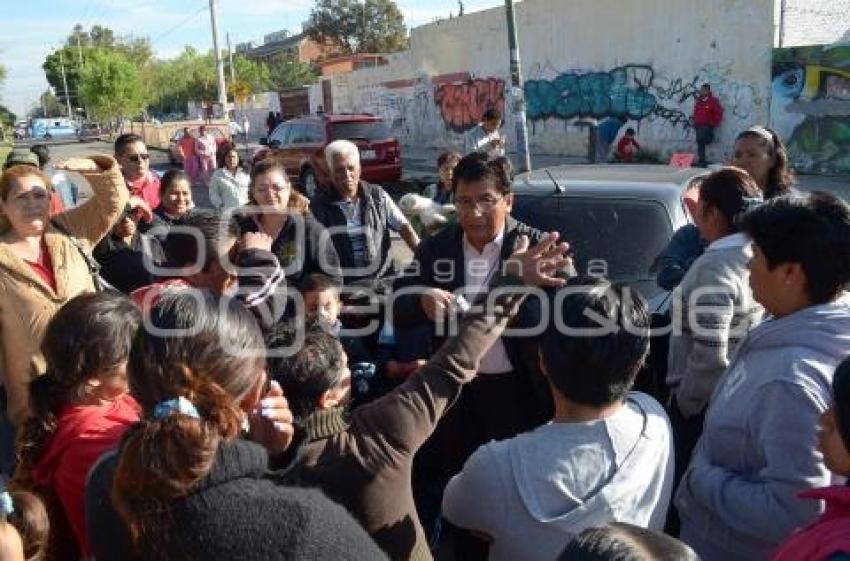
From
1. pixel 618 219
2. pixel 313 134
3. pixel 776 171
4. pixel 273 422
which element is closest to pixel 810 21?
pixel 313 134

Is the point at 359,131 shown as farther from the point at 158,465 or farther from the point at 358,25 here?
the point at 358,25

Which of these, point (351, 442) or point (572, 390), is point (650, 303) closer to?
point (572, 390)

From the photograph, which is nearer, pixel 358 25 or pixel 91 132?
pixel 358 25

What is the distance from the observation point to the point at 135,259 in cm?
440

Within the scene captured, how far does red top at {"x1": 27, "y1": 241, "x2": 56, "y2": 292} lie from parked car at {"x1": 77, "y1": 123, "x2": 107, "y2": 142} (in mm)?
59755

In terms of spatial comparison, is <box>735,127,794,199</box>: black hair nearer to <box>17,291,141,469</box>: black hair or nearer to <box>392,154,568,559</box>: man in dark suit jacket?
<box>392,154,568,559</box>: man in dark suit jacket

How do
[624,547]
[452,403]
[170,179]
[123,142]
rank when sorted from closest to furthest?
1. [624,547]
2. [452,403]
3. [170,179]
4. [123,142]

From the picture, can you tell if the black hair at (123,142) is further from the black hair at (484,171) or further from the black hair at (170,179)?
the black hair at (484,171)

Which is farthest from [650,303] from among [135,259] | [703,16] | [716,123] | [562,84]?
[562,84]

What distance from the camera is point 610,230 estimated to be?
13.8 feet

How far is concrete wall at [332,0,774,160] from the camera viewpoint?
15.7m

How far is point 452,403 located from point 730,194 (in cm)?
155

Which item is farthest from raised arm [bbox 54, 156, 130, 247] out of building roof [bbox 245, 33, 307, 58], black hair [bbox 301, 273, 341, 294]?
building roof [bbox 245, 33, 307, 58]

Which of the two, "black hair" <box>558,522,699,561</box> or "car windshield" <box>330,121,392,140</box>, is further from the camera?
"car windshield" <box>330,121,392,140</box>
